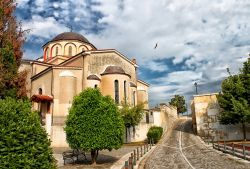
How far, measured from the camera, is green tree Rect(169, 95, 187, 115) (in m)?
81.4

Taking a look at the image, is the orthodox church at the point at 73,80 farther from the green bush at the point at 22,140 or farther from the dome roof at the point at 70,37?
the green bush at the point at 22,140

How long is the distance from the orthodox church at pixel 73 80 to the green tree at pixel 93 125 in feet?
43.5

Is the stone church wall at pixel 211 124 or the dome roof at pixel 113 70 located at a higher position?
the dome roof at pixel 113 70

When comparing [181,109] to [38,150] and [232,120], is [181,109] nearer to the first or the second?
[232,120]

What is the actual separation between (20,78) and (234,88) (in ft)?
87.0

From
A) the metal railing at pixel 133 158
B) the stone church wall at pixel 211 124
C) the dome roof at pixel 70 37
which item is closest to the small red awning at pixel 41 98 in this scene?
the metal railing at pixel 133 158

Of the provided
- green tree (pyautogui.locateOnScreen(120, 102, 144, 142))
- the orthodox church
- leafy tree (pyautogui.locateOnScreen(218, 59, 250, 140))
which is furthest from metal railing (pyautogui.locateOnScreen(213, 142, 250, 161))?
the orthodox church


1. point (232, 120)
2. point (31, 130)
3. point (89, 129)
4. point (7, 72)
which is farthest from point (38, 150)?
point (232, 120)

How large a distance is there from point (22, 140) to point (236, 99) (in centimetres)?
2933

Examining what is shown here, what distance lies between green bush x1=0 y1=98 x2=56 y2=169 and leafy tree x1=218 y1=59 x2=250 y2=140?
26739 millimetres

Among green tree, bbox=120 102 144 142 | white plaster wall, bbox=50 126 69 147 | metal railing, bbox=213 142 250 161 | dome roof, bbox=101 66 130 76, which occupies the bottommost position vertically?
metal railing, bbox=213 142 250 161

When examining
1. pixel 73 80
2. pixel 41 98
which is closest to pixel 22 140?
pixel 41 98

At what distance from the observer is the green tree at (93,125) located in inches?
659

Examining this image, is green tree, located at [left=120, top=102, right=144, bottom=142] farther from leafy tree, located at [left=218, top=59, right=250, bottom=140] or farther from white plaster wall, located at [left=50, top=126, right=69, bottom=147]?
leafy tree, located at [left=218, top=59, right=250, bottom=140]
